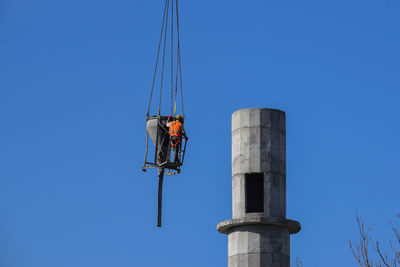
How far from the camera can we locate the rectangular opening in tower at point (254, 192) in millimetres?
30703

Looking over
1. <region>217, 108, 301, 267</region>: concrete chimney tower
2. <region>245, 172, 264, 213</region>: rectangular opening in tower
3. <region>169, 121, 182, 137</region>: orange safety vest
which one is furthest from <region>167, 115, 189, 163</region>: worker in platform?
<region>245, 172, 264, 213</region>: rectangular opening in tower

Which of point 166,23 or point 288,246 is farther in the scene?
point 166,23

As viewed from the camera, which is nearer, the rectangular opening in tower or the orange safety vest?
the orange safety vest

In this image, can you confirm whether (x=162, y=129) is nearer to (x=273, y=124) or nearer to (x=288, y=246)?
(x=273, y=124)

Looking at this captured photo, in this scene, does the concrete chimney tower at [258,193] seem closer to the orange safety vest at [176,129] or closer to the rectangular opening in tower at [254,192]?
the rectangular opening in tower at [254,192]

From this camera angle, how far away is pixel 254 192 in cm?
3081

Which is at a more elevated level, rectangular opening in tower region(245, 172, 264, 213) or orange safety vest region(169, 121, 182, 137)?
orange safety vest region(169, 121, 182, 137)

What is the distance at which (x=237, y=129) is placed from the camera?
101 ft

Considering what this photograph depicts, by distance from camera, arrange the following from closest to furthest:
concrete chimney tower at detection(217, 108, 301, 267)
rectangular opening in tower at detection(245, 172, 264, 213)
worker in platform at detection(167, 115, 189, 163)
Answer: concrete chimney tower at detection(217, 108, 301, 267), worker in platform at detection(167, 115, 189, 163), rectangular opening in tower at detection(245, 172, 264, 213)

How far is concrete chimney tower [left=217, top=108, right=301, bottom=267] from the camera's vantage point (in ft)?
96.6

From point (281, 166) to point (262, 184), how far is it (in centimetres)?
93

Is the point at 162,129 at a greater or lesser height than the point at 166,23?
lesser

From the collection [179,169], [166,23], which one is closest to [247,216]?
[179,169]

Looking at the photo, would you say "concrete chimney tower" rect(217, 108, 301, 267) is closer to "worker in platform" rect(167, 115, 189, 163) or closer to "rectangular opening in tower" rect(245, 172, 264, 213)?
"rectangular opening in tower" rect(245, 172, 264, 213)
